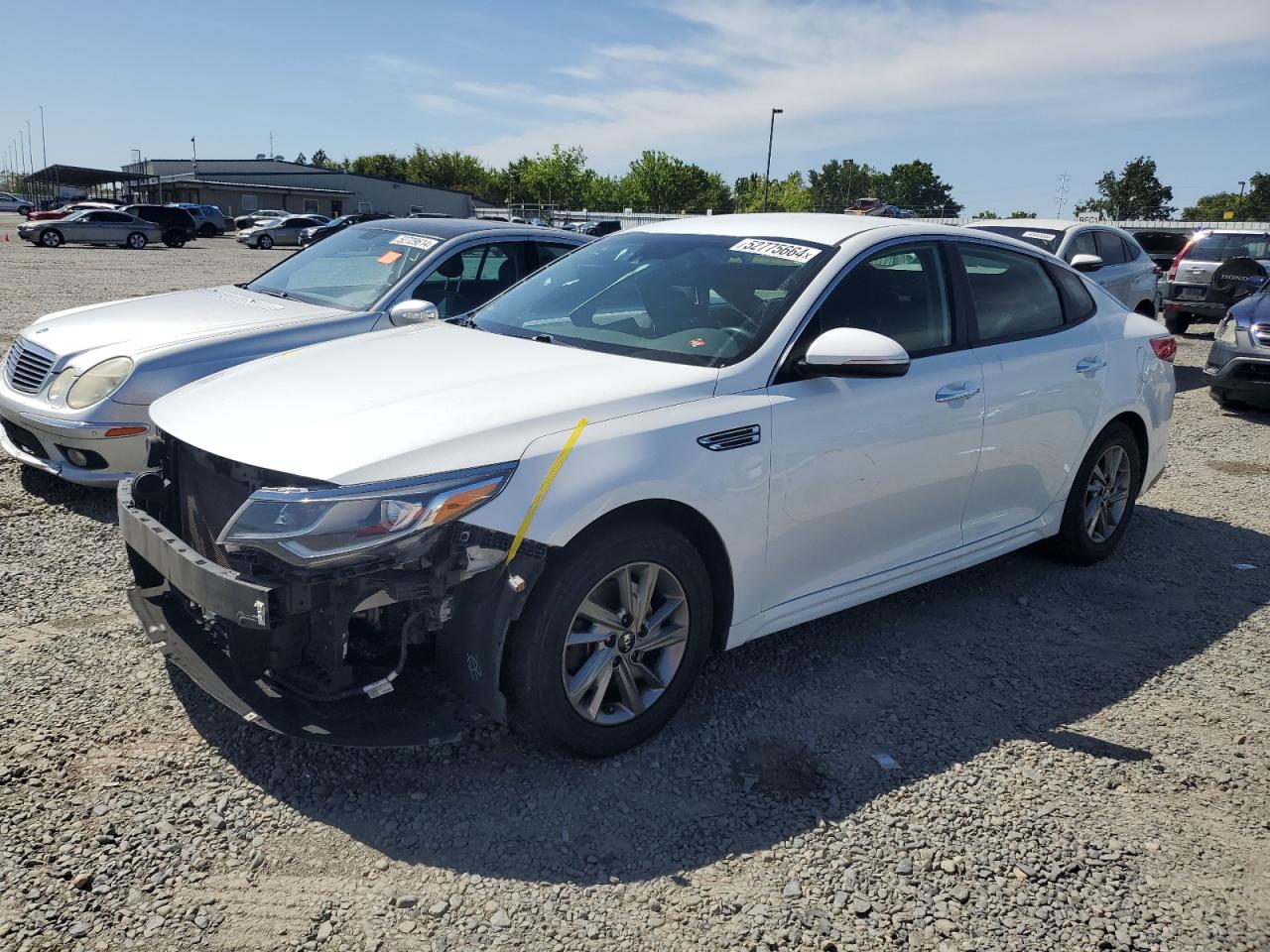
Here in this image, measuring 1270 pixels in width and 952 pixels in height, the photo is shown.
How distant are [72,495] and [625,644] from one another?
4.21 metres

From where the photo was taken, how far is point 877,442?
378 centimetres

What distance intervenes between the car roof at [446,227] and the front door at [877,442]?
353 centimetres

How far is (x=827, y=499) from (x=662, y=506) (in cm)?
76

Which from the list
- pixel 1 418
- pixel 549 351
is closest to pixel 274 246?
pixel 1 418

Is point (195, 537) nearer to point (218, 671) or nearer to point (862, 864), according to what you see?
point (218, 671)

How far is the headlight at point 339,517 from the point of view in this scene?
274 cm

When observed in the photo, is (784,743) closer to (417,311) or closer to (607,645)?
(607,645)

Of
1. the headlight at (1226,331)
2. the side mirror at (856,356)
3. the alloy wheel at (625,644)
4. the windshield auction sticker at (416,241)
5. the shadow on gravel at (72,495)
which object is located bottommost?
the shadow on gravel at (72,495)

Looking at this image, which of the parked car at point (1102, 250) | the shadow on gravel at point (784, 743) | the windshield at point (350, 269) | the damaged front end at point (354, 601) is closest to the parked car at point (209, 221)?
the parked car at point (1102, 250)

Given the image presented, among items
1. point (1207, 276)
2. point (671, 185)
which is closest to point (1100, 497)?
point (1207, 276)

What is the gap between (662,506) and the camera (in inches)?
127

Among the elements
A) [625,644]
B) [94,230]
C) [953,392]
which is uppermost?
[953,392]

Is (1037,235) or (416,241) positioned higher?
(1037,235)

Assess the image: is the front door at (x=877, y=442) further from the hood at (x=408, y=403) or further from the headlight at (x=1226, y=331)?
the headlight at (x=1226, y=331)
